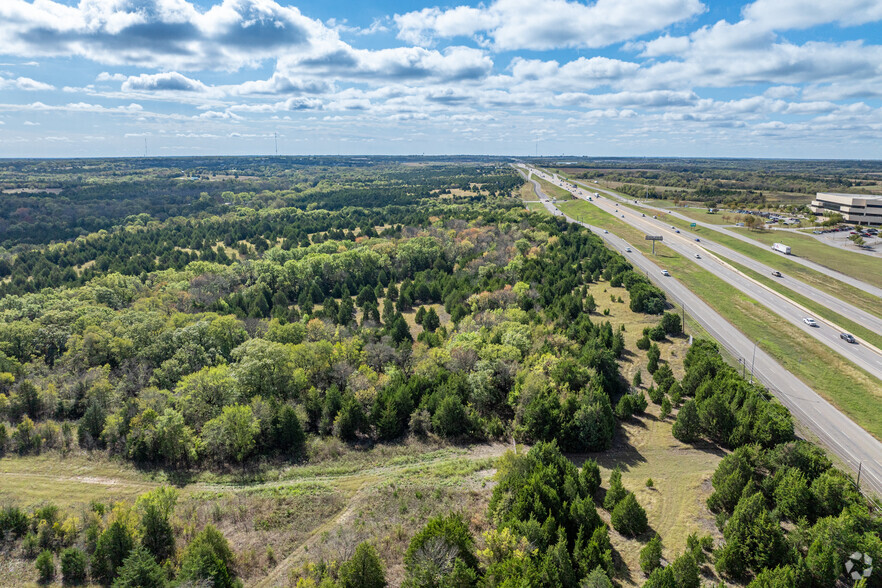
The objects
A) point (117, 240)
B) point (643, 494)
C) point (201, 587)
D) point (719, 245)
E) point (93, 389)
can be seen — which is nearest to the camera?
point (201, 587)

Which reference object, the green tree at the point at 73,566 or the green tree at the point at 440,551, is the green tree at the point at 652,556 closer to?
the green tree at the point at 440,551

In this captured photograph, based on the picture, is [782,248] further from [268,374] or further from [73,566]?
[73,566]

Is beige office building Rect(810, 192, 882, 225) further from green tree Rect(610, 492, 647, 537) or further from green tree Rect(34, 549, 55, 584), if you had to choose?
green tree Rect(34, 549, 55, 584)

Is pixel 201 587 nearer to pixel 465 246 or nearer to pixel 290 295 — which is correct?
pixel 290 295

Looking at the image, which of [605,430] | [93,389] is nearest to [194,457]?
[93,389]

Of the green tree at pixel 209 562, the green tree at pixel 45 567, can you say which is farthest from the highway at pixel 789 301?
the green tree at pixel 45 567

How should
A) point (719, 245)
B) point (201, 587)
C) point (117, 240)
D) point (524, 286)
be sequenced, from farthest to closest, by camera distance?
point (117, 240) → point (719, 245) → point (524, 286) → point (201, 587)

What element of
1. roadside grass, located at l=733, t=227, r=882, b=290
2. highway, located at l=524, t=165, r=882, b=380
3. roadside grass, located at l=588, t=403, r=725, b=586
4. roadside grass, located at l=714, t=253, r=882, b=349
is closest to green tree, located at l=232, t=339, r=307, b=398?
roadside grass, located at l=588, t=403, r=725, b=586
